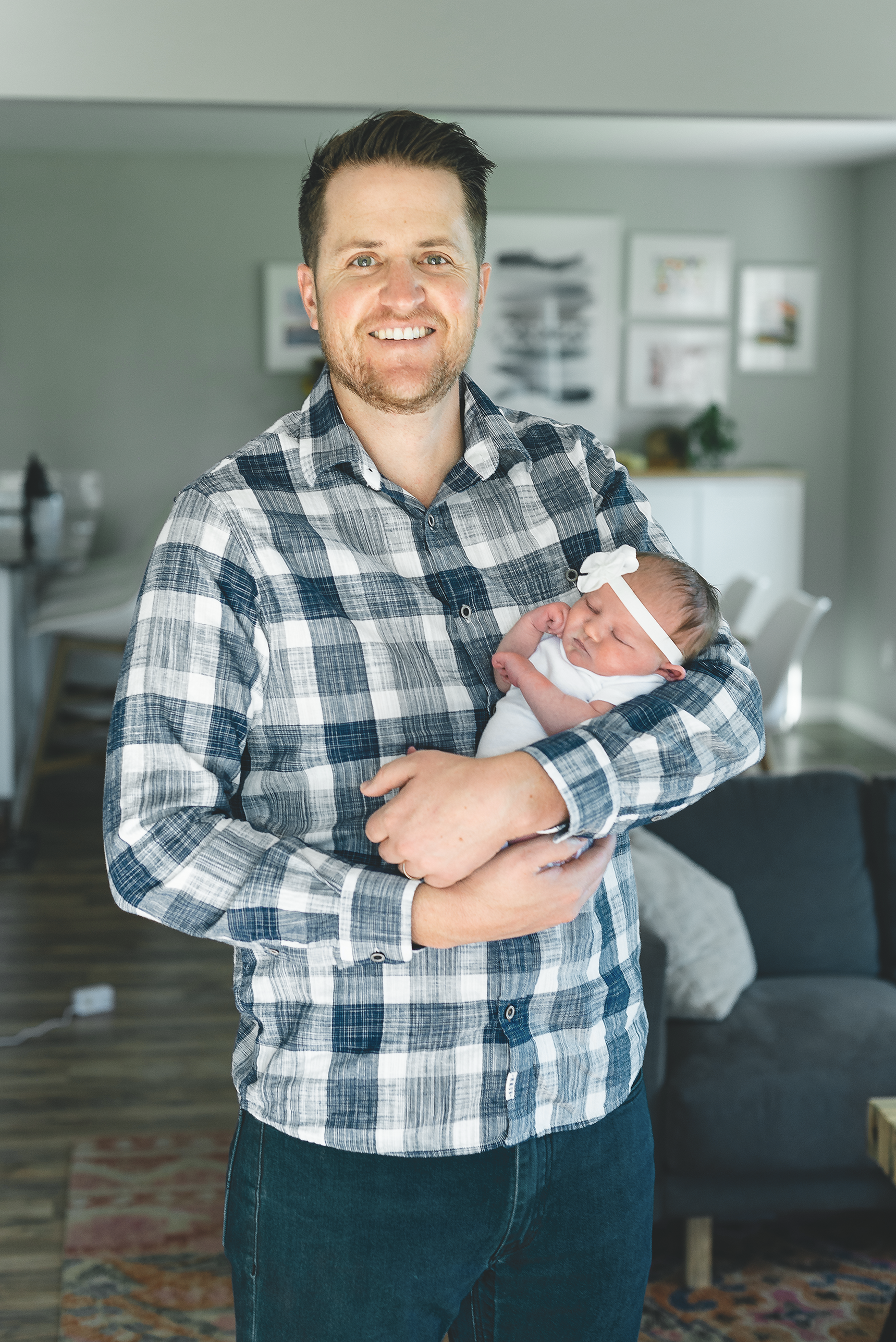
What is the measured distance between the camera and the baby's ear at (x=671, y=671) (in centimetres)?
122

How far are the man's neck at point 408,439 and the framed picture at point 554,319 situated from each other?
5.39 meters

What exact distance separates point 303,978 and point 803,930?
1788 millimetres

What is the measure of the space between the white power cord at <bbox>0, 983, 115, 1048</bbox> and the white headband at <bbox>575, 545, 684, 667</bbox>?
2.44 m

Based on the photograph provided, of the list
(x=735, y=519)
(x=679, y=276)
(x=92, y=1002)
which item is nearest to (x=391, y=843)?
(x=92, y=1002)


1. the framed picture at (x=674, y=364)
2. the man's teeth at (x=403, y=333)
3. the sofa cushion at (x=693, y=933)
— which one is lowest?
the sofa cushion at (x=693, y=933)

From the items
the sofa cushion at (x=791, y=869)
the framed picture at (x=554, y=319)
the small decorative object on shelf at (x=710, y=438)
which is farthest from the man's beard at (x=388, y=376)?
the small decorative object on shelf at (x=710, y=438)

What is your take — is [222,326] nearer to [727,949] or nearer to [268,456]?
[727,949]

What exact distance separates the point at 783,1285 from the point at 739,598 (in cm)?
331

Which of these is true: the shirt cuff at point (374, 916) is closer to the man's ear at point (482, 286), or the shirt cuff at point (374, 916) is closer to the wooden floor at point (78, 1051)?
the man's ear at point (482, 286)

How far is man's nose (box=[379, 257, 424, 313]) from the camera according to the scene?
110cm

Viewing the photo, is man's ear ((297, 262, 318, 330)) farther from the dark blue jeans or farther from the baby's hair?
the dark blue jeans

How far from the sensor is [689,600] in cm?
121

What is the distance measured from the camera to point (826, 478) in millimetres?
6832

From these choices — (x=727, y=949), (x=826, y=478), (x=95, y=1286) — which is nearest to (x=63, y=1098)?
(x=95, y=1286)
